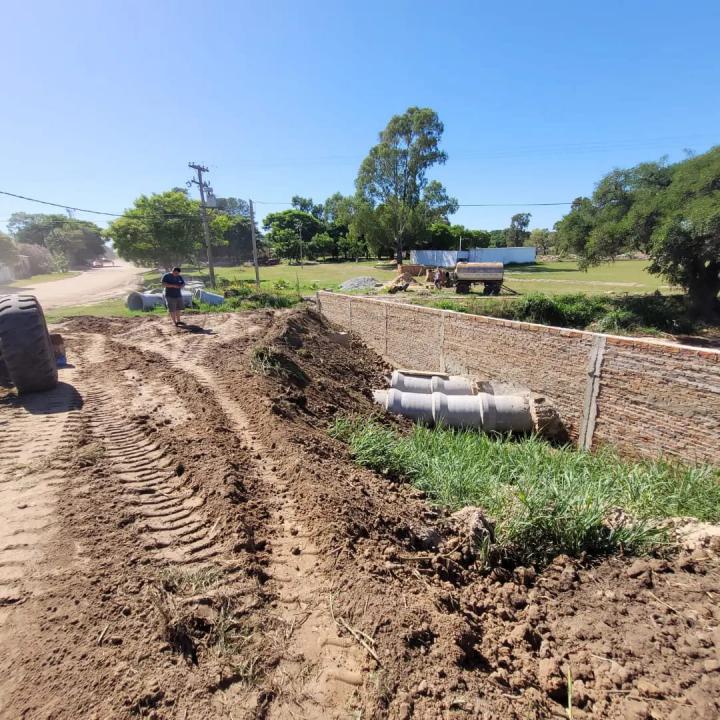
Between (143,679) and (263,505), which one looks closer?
(143,679)

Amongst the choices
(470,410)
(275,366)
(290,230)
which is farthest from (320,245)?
(470,410)

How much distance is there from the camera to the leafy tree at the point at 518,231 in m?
71.7

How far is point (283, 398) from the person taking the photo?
511 cm

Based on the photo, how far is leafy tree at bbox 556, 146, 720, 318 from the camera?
11672mm

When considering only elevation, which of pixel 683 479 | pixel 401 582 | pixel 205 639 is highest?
pixel 205 639

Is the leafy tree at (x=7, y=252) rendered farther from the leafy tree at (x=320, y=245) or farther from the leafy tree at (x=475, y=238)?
the leafy tree at (x=475, y=238)

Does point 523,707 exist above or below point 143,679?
below

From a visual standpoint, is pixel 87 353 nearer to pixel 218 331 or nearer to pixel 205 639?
pixel 218 331

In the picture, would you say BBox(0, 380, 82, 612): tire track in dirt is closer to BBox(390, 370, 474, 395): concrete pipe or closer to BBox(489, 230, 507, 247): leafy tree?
BBox(390, 370, 474, 395): concrete pipe

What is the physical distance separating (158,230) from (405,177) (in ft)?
80.2

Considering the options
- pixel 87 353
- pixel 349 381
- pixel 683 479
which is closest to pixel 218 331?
pixel 87 353

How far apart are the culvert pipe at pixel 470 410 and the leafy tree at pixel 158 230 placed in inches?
1082

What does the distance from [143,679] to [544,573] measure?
2388mm

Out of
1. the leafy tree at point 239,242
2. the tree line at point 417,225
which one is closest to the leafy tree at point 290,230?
the tree line at point 417,225
